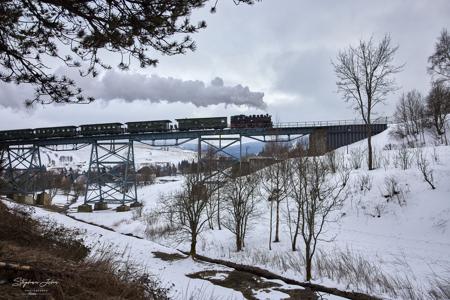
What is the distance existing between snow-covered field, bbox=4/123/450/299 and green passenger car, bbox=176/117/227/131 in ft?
28.8

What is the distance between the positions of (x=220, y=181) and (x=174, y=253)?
679 cm

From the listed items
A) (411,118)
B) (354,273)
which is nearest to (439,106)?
(411,118)

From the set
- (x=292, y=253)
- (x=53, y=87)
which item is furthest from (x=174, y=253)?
(x=53, y=87)

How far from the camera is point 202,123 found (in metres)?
28.0

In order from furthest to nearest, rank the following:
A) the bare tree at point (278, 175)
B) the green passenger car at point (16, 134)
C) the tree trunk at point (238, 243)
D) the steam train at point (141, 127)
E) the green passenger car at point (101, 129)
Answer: the green passenger car at point (16, 134) → the green passenger car at point (101, 129) → the steam train at point (141, 127) → the bare tree at point (278, 175) → the tree trunk at point (238, 243)

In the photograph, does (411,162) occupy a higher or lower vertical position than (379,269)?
higher

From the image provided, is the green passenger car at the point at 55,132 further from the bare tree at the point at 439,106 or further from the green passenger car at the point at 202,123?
the bare tree at the point at 439,106

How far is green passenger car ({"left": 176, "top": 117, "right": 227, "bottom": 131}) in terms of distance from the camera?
27.7 metres

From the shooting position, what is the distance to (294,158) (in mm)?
18516

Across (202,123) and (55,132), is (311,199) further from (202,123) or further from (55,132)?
(55,132)

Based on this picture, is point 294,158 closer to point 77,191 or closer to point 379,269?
point 379,269

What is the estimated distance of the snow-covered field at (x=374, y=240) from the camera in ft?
37.8
